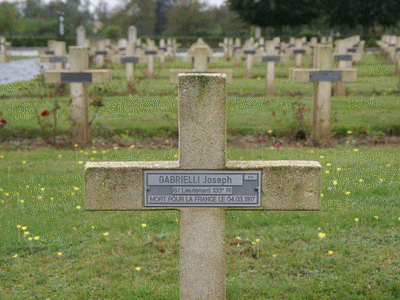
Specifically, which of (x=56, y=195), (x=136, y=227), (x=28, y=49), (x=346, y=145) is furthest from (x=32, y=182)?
(x=28, y=49)

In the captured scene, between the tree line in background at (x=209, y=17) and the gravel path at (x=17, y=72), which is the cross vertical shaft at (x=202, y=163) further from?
the tree line in background at (x=209, y=17)

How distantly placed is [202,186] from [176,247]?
6.27 feet

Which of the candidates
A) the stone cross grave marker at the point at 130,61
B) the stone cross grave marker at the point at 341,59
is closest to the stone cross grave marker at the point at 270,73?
the stone cross grave marker at the point at 341,59

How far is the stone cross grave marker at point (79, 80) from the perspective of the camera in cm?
895

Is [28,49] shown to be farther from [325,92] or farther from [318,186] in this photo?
[318,186]

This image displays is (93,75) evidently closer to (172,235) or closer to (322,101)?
(322,101)

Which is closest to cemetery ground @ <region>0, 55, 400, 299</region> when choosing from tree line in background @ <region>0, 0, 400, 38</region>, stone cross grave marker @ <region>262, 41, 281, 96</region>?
stone cross grave marker @ <region>262, 41, 281, 96</region>

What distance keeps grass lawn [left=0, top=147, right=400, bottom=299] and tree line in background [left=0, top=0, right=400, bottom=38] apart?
143ft

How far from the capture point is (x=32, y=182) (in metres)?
6.88

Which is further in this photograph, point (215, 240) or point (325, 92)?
point (325, 92)

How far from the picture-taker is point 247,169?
3094 millimetres

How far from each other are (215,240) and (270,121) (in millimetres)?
7808

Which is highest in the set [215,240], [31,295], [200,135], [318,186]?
[200,135]

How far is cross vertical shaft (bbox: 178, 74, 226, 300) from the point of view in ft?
9.79
